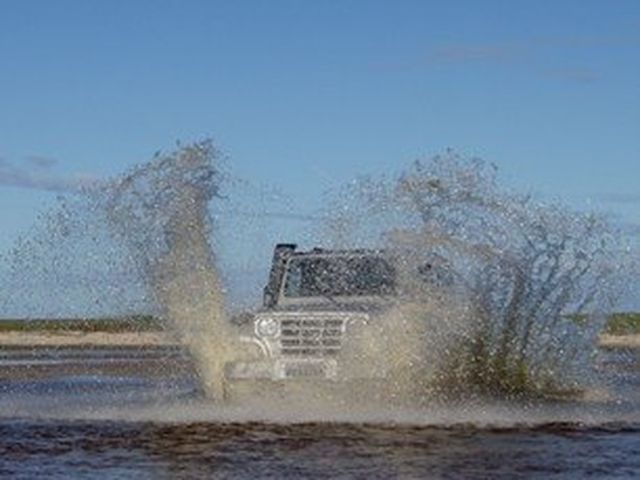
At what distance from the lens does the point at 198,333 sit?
21.8 meters

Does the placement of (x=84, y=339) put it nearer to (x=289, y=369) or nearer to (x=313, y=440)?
(x=289, y=369)

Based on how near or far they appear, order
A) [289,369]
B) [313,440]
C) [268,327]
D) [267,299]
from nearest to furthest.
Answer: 1. [313,440]
2. [289,369]
3. [268,327]
4. [267,299]

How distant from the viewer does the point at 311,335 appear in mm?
20219

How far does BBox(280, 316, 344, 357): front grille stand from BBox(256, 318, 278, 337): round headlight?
0.09 metres

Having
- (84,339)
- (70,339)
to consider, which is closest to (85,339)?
(84,339)

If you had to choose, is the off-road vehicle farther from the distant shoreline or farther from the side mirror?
the distant shoreline

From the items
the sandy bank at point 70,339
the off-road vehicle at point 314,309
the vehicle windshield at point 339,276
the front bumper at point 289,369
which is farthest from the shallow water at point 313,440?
the sandy bank at point 70,339

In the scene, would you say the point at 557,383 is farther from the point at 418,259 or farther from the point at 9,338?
the point at 9,338

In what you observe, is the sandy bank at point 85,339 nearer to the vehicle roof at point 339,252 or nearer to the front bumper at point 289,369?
the vehicle roof at point 339,252

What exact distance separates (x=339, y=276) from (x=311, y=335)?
5.22 ft

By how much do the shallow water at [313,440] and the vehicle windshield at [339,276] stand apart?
6.38 feet

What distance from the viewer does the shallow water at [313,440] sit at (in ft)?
47.8

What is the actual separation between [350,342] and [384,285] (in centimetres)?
149

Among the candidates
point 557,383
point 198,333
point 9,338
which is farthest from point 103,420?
point 9,338
